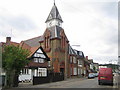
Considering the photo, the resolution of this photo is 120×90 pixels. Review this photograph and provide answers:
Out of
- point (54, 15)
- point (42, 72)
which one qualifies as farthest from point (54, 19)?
point (42, 72)

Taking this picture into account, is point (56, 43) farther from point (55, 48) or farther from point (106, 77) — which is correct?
point (106, 77)

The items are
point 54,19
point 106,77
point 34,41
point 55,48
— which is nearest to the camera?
point 106,77

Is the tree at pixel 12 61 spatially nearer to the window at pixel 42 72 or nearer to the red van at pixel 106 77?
the red van at pixel 106 77

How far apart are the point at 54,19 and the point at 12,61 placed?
97.5 ft

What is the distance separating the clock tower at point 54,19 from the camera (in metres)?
51.2

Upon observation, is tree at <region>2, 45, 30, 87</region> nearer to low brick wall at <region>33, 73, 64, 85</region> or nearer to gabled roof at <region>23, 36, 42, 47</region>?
low brick wall at <region>33, 73, 64, 85</region>

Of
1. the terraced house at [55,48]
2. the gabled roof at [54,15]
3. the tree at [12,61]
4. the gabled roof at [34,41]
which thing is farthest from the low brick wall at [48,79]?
the gabled roof at [34,41]

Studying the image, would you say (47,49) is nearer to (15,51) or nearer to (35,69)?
(35,69)

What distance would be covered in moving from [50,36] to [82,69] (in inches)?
794

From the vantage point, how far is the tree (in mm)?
23209

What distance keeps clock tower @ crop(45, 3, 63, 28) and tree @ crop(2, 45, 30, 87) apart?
89.9ft

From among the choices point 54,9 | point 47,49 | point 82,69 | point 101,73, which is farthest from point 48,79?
point 82,69

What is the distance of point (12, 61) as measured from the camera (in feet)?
75.6

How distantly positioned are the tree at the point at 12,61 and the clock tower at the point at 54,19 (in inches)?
1079
